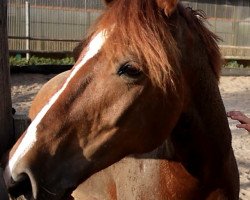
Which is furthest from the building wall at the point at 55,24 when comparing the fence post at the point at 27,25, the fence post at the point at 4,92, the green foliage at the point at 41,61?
the fence post at the point at 4,92

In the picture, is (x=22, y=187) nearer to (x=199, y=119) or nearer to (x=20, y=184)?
(x=20, y=184)

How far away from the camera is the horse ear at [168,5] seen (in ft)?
5.49

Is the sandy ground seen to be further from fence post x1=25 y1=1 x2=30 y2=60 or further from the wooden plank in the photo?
the wooden plank

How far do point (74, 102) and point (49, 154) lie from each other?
228 millimetres

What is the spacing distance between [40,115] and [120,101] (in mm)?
329

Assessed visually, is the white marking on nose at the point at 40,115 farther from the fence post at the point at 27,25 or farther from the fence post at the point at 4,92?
the fence post at the point at 27,25

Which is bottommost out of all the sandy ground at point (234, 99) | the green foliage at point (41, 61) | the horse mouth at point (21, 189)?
the sandy ground at point (234, 99)

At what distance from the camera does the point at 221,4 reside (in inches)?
591

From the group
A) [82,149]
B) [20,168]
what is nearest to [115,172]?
[82,149]

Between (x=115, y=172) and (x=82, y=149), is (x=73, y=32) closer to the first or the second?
(x=115, y=172)

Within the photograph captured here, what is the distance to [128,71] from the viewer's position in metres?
1.60

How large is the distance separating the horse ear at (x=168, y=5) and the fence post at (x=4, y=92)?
1.05m

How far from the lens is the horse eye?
1598mm

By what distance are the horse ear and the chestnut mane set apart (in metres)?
0.02
